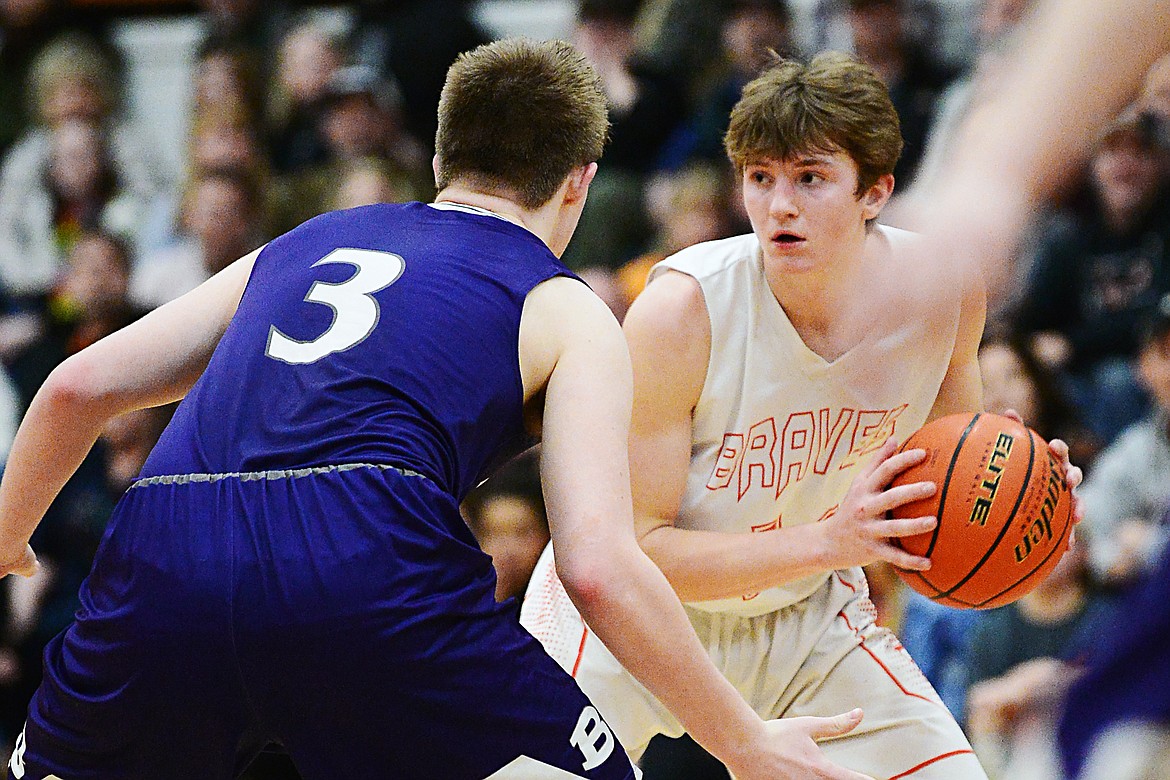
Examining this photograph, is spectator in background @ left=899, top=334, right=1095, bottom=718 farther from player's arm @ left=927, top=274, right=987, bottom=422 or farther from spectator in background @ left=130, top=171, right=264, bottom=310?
spectator in background @ left=130, top=171, right=264, bottom=310

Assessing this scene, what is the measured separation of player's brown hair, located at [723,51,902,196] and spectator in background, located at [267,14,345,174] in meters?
4.90

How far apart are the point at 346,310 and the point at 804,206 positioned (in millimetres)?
1259

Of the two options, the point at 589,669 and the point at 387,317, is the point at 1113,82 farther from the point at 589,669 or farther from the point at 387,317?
the point at 589,669

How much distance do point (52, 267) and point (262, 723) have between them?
6.51 m

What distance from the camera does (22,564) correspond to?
3.14 metres

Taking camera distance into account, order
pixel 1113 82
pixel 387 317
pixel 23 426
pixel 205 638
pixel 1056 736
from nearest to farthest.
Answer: pixel 1113 82
pixel 1056 736
pixel 205 638
pixel 387 317
pixel 23 426

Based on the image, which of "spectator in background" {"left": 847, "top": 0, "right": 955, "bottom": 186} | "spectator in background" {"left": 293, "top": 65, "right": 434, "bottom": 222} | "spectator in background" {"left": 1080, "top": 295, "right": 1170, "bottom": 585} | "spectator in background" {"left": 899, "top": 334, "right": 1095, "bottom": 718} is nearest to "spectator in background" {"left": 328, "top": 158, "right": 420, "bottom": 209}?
"spectator in background" {"left": 293, "top": 65, "right": 434, "bottom": 222}

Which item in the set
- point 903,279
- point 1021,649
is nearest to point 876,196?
point 903,279

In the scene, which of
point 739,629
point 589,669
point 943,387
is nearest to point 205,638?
point 589,669

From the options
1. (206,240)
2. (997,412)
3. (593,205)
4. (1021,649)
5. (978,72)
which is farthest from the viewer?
(206,240)

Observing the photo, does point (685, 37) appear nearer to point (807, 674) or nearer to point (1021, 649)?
point (1021, 649)

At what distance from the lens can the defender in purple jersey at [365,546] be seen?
8.35 ft

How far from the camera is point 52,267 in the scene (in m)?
8.49

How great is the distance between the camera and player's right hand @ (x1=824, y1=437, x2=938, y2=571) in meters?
3.20
